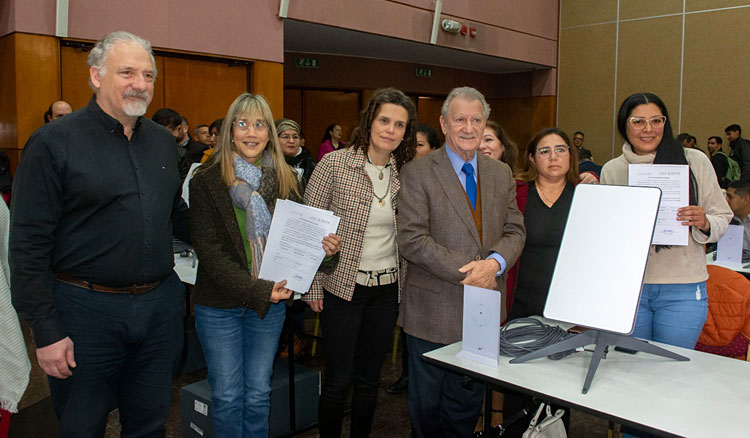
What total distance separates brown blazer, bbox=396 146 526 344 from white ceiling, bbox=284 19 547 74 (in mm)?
5463

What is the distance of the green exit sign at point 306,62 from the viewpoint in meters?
9.77

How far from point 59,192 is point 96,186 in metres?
0.10

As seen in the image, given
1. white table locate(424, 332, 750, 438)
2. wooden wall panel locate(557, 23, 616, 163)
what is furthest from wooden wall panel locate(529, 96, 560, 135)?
white table locate(424, 332, 750, 438)

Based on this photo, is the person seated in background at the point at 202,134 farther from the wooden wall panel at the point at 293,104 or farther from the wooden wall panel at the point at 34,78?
the wooden wall panel at the point at 293,104

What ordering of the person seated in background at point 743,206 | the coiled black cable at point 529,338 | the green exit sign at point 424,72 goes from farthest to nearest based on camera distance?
the green exit sign at point 424,72 → the person seated in background at point 743,206 → the coiled black cable at point 529,338

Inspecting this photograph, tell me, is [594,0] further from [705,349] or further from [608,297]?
[608,297]

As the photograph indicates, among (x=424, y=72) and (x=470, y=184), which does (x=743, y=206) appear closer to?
(x=470, y=184)

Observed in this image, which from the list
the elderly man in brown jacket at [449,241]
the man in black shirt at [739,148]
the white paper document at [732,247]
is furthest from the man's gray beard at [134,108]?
the man in black shirt at [739,148]

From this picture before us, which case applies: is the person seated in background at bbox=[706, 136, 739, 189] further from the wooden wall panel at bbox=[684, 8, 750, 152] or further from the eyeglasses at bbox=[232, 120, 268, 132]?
the eyeglasses at bbox=[232, 120, 268, 132]

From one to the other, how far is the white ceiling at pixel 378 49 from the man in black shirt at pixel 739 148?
367 cm

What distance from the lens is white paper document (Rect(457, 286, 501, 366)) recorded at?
1.79 metres

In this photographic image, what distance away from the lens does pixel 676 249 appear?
2182mm

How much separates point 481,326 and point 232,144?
1176 millimetres

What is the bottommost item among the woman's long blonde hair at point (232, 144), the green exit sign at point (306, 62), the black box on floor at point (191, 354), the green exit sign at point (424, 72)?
the black box on floor at point (191, 354)
